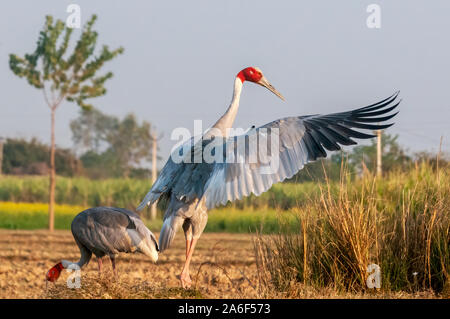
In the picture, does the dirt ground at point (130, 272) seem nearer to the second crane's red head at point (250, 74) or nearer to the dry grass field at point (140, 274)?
the dry grass field at point (140, 274)

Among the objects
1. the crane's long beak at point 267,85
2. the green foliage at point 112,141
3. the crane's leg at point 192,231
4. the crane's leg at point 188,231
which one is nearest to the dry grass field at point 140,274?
the crane's leg at point 192,231

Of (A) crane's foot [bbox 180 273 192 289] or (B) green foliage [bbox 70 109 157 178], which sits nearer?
(A) crane's foot [bbox 180 273 192 289]

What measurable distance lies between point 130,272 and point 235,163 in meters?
5.23

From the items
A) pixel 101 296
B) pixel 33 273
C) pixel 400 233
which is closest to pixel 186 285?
pixel 101 296

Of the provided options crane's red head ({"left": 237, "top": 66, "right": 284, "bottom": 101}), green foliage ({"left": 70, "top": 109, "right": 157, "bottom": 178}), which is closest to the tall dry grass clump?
crane's red head ({"left": 237, "top": 66, "right": 284, "bottom": 101})

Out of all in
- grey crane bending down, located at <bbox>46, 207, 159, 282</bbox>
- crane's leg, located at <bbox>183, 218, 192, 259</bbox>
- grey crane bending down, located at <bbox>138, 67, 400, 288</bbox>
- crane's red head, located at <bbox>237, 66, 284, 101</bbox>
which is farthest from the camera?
grey crane bending down, located at <bbox>46, 207, 159, 282</bbox>

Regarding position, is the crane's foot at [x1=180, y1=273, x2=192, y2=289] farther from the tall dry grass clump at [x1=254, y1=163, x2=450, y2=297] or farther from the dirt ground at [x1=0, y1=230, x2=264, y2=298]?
the tall dry grass clump at [x1=254, y1=163, x2=450, y2=297]

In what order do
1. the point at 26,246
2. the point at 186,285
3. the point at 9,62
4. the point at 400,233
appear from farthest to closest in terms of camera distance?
the point at 9,62, the point at 26,246, the point at 400,233, the point at 186,285

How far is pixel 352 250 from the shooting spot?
23.2ft

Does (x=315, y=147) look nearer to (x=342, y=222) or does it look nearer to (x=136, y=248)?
(x=342, y=222)

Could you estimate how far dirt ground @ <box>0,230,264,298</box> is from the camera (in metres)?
6.23

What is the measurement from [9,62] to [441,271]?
62.3 ft

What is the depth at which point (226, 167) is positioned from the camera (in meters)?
6.60

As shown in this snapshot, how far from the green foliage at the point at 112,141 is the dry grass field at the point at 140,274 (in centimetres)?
1904
